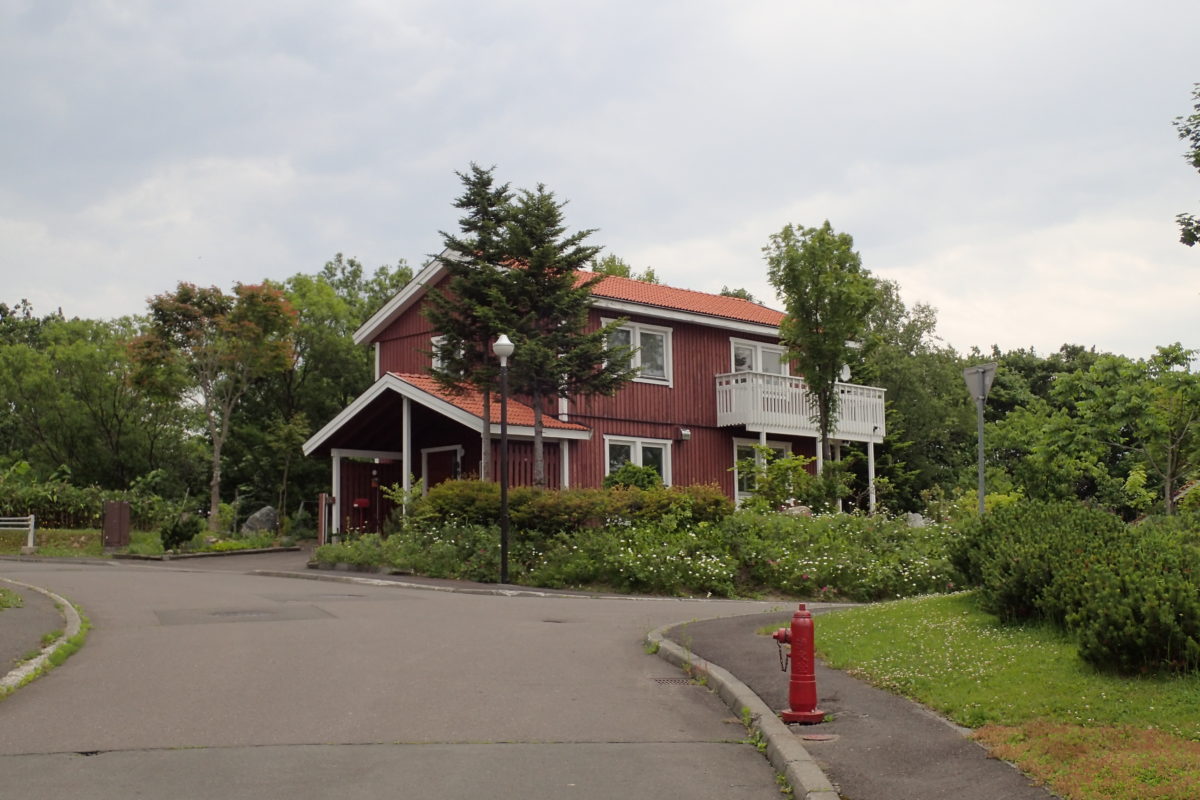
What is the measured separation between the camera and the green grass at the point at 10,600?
14320 mm

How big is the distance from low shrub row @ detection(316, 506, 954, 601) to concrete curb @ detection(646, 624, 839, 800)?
804 cm

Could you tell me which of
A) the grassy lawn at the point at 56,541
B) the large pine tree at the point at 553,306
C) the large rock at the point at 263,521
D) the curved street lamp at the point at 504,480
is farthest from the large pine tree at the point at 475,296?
the large rock at the point at 263,521

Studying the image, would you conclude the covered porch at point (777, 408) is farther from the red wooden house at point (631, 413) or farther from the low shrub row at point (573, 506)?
the low shrub row at point (573, 506)

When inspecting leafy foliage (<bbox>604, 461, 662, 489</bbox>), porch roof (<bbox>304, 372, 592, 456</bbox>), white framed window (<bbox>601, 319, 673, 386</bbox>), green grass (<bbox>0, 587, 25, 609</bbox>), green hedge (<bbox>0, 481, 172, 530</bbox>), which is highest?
white framed window (<bbox>601, 319, 673, 386</bbox>)

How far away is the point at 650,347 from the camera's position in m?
31.1

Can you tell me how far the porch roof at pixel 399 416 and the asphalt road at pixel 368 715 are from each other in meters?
11.9

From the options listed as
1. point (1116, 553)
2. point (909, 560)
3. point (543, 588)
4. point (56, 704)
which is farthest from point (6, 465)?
point (1116, 553)

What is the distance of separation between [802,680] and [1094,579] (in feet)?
7.50

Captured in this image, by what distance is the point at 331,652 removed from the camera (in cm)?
1157

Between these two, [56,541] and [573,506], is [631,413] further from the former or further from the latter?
[56,541]

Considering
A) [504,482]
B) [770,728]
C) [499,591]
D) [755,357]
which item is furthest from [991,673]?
[755,357]

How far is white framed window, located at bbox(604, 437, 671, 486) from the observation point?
A: 2991cm

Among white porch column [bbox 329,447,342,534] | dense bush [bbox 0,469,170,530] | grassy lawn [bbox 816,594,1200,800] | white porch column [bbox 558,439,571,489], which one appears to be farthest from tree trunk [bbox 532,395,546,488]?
dense bush [bbox 0,469,170,530]

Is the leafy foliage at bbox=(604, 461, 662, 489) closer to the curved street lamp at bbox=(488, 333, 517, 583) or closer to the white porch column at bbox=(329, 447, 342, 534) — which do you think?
the curved street lamp at bbox=(488, 333, 517, 583)
